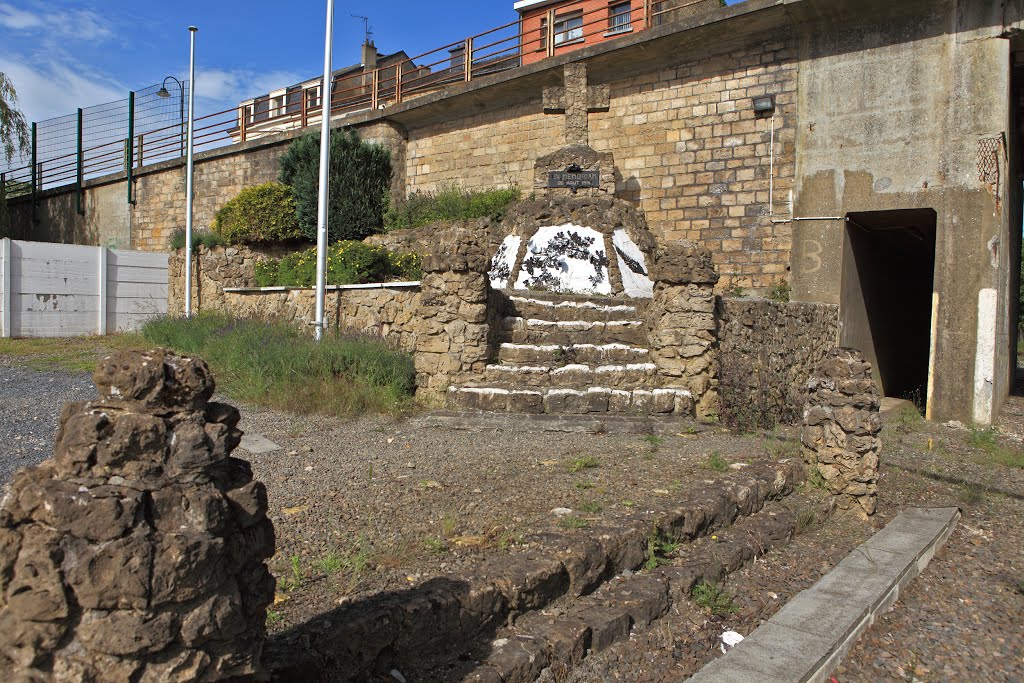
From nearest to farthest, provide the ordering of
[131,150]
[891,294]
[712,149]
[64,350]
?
[64,350] < [712,149] < [891,294] < [131,150]

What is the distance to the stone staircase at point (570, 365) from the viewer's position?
24.3ft

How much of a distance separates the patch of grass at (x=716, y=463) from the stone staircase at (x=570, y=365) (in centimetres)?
190

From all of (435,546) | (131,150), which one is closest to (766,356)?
(435,546)

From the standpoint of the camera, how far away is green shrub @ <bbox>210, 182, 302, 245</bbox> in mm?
16062

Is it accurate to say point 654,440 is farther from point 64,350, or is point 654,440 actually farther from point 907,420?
point 64,350

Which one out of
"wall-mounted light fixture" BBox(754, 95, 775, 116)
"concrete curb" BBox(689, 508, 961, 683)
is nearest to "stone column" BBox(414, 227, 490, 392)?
"concrete curb" BBox(689, 508, 961, 683)

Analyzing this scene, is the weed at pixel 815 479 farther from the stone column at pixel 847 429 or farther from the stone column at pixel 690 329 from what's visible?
the stone column at pixel 690 329

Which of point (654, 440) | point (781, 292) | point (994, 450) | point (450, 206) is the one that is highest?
point (450, 206)

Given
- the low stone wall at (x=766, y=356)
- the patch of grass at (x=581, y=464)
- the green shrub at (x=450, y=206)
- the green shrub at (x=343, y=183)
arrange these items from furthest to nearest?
the green shrub at (x=343, y=183) → the green shrub at (x=450, y=206) → the low stone wall at (x=766, y=356) → the patch of grass at (x=581, y=464)

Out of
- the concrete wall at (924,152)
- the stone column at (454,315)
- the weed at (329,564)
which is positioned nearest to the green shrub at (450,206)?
the concrete wall at (924,152)

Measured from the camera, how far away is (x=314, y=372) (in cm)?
769

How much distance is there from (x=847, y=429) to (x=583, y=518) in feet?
8.11

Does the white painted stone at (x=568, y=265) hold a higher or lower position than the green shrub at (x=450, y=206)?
lower

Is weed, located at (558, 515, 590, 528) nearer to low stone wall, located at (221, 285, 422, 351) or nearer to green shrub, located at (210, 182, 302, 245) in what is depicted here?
low stone wall, located at (221, 285, 422, 351)
